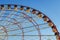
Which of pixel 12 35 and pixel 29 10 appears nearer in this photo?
pixel 12 35

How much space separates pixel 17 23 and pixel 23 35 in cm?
219

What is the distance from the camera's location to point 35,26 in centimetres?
2242

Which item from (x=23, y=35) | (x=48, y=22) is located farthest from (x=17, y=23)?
(x=48, y=22)

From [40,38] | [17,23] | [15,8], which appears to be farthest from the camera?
[15,8]

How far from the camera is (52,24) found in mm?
24094

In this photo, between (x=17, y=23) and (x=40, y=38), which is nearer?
(x=40, y=38)

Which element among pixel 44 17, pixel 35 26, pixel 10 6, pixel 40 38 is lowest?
pixel 40 38

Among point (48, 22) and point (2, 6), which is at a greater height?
point (2, 6)

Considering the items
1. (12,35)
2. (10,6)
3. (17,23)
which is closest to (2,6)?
(10,6)

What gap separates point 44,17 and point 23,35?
13.9 feet

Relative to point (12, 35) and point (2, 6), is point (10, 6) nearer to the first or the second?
point (2, 6)

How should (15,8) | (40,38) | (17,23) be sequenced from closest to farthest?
1. (40,38)
2. (17,23)
3. (15,8)

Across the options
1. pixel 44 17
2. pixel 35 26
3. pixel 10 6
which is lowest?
pixel 35 26

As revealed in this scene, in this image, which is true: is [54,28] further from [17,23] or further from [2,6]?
[2,6]
